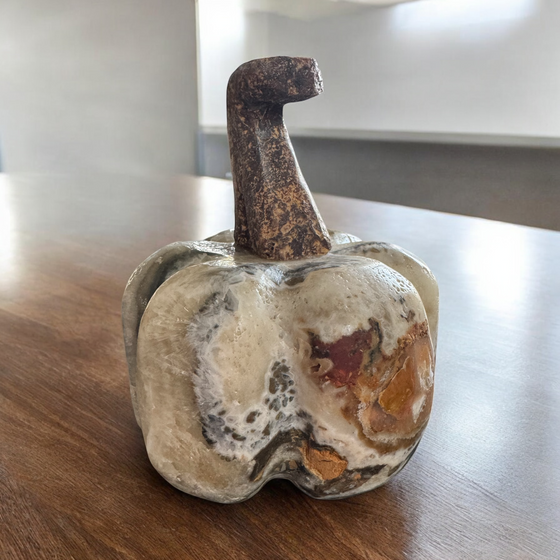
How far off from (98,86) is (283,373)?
423 centimetres

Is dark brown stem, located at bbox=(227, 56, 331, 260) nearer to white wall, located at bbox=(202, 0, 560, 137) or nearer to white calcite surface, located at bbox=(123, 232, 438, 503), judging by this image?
white calcite surface, located at bbox=(123, 232, 438, 503)

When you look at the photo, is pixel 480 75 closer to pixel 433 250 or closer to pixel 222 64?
pixel 433 250

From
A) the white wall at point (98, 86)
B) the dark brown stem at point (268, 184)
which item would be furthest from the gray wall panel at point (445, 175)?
the dark brown stem at point (268, 184)

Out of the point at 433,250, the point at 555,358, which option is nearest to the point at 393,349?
the point at 555,358

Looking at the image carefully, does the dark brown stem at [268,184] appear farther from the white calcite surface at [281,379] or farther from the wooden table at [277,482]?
A: the wooden table at [277,482]

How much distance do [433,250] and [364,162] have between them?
2.06 meters

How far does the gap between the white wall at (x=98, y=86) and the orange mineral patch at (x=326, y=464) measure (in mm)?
3883

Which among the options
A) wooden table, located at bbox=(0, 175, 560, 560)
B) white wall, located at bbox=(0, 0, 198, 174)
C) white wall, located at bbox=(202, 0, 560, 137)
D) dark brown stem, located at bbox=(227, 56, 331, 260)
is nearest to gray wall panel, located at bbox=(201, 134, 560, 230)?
white wall, located at bbox=(202, 0, 560, 137)

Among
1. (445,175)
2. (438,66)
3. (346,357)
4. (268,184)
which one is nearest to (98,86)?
(438,66)

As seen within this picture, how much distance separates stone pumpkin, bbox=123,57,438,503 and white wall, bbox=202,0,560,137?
2292mm

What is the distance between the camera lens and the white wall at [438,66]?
2389mm

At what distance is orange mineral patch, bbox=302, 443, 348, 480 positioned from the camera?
0.40 metres

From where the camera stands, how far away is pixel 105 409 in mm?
518

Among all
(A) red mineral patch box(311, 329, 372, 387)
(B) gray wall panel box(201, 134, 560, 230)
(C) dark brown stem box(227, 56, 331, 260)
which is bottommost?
(B) gray wall panel box(201, 134, 560, 230)
